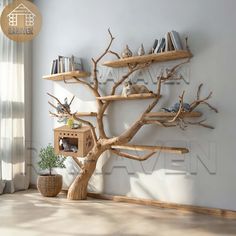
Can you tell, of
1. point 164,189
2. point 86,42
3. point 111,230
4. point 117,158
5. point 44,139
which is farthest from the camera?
point 44,139

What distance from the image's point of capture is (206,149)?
3.08m

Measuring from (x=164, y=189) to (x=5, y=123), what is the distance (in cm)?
215

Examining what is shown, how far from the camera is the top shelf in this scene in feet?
10.1

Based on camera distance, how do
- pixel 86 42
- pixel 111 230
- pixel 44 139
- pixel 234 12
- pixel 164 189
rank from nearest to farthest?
pixel 111 230 < pixel 234 12 < pixel 164 189 < pixel 86 42 < pixel 44 139

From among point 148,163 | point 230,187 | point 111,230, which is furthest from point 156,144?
point 111,230

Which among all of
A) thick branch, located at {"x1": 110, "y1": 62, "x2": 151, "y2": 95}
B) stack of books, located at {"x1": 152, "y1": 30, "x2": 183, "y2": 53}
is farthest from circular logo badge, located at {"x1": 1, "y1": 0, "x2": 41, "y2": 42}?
stack of books, located at {"x1": 152, "y1": 30, "x2": 183, "y2": 53}

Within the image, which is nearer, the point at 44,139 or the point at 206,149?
the point at 206,149

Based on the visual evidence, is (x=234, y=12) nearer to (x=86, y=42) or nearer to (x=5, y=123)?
(x=86, y=42)

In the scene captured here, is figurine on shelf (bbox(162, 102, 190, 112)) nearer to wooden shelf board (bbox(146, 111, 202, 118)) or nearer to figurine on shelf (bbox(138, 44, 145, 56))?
wooden shelf board (bbox(146, 111, 202, 118))

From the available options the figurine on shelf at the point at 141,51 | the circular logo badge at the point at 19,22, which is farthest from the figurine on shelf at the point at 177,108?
the circular logo badge at the point at 19,22

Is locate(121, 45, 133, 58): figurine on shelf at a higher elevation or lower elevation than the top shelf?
higher

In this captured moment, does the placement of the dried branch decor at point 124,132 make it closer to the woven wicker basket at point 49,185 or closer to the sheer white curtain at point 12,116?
the woven wicker basket at point 49,185

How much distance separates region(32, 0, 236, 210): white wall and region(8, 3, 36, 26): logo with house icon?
1.68 feet

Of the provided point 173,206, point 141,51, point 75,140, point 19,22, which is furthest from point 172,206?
point 19,22
